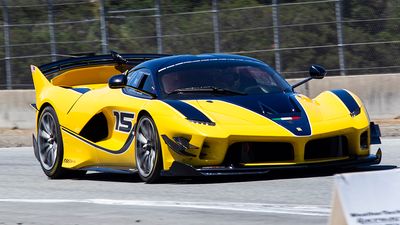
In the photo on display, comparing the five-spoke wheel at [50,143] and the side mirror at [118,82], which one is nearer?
the side mirror at [118,82]

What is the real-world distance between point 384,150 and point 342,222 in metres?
7.73

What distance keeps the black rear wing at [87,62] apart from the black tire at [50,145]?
0.81 meters

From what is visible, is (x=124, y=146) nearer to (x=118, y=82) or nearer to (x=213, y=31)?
(x=118, y=82)

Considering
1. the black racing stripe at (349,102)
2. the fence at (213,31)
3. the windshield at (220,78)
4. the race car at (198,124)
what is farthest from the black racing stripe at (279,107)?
the fence at (213,31)

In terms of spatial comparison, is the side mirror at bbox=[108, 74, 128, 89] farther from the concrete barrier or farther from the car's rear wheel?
the concrete barrier

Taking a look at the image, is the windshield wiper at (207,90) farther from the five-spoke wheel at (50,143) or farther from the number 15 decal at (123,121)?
the five-spoke wheel at (50,143)

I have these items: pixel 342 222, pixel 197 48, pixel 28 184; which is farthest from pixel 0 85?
pixel 342 222

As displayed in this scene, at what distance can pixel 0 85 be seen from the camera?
20938 mm

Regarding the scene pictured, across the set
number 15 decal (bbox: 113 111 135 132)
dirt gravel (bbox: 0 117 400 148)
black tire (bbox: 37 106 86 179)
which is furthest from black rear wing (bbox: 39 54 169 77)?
dirt gravel (bbox: 0 117 400 148)

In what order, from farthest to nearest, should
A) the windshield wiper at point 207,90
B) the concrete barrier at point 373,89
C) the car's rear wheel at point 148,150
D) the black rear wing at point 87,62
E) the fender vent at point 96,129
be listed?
the concrete barrier at point 373,89
the black rear wing at point 87,62
the fender vent at point 96,129
the windshield wiper at point 207,90
the car's rear wheel at point 148,150

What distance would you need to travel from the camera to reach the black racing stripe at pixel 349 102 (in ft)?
32.3

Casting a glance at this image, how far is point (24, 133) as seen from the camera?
62.4 ft

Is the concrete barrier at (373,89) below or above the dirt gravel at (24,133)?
above

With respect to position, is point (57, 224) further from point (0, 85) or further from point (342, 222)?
point (0, 85)
